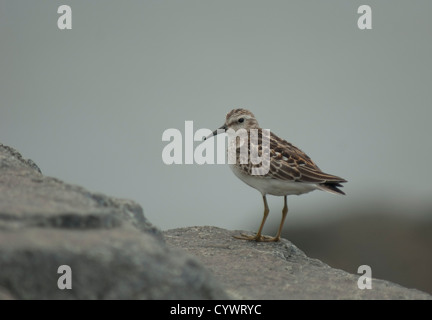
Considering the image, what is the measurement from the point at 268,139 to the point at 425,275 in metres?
10.3

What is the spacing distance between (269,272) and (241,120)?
207 inches

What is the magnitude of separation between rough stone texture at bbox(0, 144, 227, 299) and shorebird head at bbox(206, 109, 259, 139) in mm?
7164

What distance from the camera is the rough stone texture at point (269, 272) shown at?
8.24m

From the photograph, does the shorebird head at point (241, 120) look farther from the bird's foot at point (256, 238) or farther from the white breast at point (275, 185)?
the bird's foot at point (256, 238)

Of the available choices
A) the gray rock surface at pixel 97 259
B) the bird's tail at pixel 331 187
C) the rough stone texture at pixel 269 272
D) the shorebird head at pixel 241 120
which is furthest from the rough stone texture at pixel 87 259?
the shorebird head at pixel 241 120

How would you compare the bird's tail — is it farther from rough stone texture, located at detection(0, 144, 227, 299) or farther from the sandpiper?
rough stone texture, located at detection(0, 144, 227, 299)

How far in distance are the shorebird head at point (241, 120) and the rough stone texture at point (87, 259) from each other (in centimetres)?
716

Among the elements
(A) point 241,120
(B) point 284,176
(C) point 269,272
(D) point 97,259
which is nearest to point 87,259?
(D) point 97,259

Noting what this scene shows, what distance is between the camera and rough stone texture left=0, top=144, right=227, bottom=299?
6.07 m

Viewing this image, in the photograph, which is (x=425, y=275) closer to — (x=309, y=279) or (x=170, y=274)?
(x=309, y=279)

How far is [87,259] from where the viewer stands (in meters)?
6.09

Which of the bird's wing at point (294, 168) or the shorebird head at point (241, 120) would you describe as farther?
the shorebird head at point (241, 120)

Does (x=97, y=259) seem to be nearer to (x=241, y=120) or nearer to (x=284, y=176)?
(x=284, y=176)

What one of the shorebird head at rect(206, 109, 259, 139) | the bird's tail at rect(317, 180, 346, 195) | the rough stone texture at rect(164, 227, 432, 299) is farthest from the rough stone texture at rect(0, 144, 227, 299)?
the shorebird head at rect(206, 109, 259, 139)
